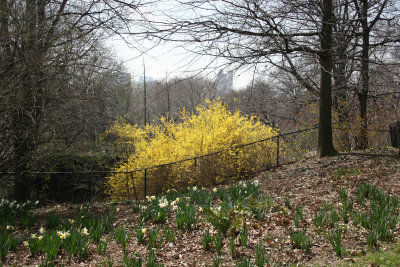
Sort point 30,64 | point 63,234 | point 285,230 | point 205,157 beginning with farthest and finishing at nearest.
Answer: point 205,157
point 30,64
point 285,230
point 63,234

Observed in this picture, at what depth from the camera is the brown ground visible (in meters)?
3.97

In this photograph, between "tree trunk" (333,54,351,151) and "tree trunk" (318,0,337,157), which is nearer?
"tree trunk" (318,0,337,157)

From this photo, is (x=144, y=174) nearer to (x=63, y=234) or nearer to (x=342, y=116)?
(x=63, y=234)

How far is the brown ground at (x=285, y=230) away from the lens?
3.97 meters

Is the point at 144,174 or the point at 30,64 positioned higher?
the point at 30,64

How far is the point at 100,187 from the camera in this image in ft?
45.6

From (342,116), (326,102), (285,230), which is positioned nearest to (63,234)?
(285,230)

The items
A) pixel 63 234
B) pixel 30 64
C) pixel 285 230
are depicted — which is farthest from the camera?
pixel 30 64

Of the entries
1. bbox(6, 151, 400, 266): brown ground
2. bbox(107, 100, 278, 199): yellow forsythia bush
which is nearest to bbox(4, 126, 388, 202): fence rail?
bbox(107, 100, 278, 199): yellow forsythia bush

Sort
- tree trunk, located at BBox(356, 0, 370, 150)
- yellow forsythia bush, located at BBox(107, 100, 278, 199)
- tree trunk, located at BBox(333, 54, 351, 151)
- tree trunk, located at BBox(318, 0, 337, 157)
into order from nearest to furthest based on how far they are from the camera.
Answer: tree trunk, located at BBox(318, 0, 337, 157), tree trunk, located at BBox(356, 0, 370, 150), yellow forsythia bush, located at BBox(107, 100, 278, 199), tree trunk, located at BBox(333, 54, 351, 151)

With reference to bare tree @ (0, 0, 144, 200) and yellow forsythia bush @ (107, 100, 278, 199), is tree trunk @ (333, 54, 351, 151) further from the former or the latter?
bare tree @ (0, 0, 144, 200)

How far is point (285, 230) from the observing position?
4.64 m

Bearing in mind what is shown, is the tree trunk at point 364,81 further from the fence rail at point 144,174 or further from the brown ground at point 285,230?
the brown ground at point 285,230

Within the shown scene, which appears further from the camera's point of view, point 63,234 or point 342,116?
point 342,116
